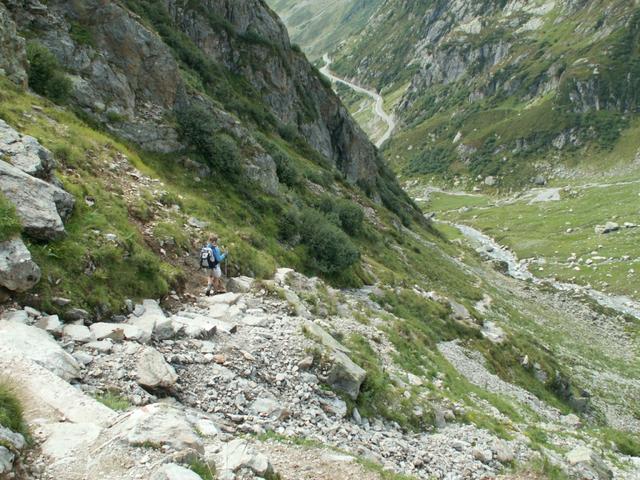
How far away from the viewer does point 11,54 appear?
22.6 m

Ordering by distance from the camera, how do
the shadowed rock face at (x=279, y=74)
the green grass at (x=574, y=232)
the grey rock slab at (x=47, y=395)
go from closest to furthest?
the grey rock slab at (x=47, y=395) → the shadowed rock face at (x=279, y=74) → the green grass at (x=574, y=232)

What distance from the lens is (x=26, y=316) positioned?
457 inches

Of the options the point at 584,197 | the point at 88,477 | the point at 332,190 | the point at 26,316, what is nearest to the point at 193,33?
the point at 332,190

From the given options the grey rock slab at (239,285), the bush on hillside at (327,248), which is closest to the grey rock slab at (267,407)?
the grey rock slab at (239,285)

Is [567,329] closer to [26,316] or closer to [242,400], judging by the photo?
[242,400]

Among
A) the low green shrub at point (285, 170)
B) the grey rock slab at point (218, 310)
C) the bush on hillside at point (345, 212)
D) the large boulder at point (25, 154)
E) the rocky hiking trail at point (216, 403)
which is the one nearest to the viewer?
the rocky hiking trail at point (216, 403)

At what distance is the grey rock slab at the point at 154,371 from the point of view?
11.3 meters

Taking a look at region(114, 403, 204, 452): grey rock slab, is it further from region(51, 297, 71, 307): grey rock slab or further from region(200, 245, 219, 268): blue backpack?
region(200, 245, 219, 268): blue backpack

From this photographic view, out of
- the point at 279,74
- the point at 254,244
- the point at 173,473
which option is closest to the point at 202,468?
the point at 173,473

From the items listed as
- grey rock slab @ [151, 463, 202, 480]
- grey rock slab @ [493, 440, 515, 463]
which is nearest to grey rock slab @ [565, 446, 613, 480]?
grey rock slab @ [493, 440, 515, 463]

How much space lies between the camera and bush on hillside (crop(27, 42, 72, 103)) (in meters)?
24.0

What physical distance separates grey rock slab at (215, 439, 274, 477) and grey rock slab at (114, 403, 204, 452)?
1.72 feet

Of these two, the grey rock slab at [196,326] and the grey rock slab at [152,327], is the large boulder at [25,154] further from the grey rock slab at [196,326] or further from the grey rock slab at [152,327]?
the grey rock slab at [196,326]

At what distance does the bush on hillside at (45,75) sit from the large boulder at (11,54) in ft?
2.18
